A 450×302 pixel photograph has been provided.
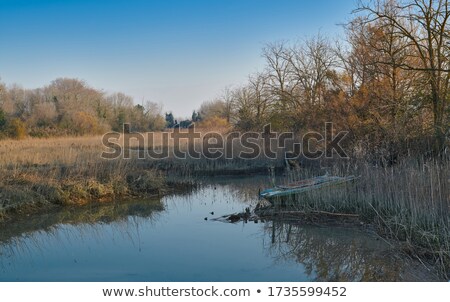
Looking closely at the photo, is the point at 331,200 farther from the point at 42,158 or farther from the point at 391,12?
the point at 42,158

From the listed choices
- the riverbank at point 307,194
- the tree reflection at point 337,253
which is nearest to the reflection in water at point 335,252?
the tree reflection at point 337,253

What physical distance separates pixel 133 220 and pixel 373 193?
4.92 metres

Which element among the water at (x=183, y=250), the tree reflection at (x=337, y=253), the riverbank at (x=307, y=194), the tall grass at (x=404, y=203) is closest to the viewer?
the tree reflection at (x=337, y=253)

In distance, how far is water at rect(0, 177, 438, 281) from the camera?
219 inches

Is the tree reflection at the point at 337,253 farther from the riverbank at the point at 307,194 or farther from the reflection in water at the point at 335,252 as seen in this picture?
the riverbank at the point at 307,194

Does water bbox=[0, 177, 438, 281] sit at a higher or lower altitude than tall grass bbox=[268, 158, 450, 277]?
lower

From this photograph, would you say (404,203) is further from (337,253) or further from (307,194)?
(307,194)

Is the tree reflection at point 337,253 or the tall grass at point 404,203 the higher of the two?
the tall grass at point 404,203

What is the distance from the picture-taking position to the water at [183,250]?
18.2 feet

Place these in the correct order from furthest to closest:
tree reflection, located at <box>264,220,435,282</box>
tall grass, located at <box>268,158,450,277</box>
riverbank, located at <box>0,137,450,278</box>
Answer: riverbank, located at <box>0,137,450,278</box> → tall grass, located at <box>268,158,450,277</box> → tree reflection, located at <box>264,220,435,282</box>

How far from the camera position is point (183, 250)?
21.9 feet

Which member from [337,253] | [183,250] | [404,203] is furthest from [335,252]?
Answer: [183,250]

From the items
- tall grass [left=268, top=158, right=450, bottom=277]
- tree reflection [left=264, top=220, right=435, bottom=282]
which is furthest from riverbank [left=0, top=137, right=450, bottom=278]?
tree reflection [left=264, top=220, right=435, bottom=282]

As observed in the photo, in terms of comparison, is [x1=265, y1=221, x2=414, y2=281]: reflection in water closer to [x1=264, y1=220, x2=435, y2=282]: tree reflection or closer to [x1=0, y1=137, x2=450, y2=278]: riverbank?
[x1=264, y1=220, x2=435, y2=282]: tree reflection
